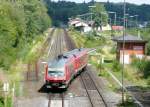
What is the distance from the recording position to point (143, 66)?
44688 millimetres

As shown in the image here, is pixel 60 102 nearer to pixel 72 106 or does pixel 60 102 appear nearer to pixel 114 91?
pixel 72 106

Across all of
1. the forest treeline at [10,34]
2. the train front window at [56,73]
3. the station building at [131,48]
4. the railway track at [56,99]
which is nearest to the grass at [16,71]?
the forest treeline at [10,34]

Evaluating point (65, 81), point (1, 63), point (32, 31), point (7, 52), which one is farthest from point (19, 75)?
point (32, 31)

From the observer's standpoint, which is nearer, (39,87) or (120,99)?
(120,99)

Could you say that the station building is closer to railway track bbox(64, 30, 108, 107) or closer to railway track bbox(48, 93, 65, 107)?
railway track bbox(64, 30, 108, 107)

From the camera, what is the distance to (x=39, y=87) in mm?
36344

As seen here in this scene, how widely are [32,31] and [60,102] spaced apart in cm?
3977

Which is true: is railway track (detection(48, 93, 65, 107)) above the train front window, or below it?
below

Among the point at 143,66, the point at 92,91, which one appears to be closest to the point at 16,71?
the point at 92,91

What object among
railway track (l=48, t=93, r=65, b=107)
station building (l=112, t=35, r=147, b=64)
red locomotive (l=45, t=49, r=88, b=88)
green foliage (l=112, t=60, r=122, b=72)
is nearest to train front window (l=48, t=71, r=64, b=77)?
red locomotive (l=45, t=49, r=88, b=88)

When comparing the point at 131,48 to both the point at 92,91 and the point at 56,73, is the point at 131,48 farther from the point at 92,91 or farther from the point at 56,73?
the point at 56,73

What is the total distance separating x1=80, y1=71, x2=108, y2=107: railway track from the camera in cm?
3073

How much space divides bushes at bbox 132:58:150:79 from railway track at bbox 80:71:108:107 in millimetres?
4685

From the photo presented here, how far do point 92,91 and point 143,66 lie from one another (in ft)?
34.5
